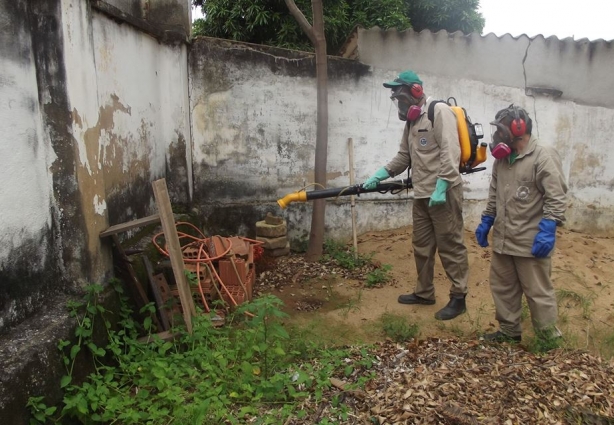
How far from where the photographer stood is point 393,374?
3377mm

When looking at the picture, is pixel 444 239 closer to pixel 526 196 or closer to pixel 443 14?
pixel 526 196

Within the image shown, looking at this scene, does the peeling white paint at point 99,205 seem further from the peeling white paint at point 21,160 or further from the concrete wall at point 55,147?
the peeling white paint at point 21,160

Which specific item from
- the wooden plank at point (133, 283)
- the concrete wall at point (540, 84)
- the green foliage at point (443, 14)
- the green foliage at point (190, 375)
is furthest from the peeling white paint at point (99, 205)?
the green foliage at point (443, 14)

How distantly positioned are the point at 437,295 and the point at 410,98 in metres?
2.15

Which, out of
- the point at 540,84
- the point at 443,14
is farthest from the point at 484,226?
the point at 443,14

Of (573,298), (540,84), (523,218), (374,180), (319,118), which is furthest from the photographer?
(540,84)

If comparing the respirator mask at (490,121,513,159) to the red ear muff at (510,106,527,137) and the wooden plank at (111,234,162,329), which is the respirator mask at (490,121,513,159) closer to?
the red ear muff at (510,106,527,137)

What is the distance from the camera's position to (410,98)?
4590 millimetres

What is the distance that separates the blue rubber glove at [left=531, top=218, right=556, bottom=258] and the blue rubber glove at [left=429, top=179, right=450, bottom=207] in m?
0.90

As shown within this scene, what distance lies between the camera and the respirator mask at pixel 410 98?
4.56 m

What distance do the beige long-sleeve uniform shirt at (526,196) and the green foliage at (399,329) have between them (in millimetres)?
1008

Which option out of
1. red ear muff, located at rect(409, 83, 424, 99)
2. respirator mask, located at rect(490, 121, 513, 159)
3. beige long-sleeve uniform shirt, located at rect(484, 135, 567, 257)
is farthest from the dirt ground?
red ear muff, located at rect(409, 83, 424, 99)

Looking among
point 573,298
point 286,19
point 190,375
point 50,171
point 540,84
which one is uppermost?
point 286,19

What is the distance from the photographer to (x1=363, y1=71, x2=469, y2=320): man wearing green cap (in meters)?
4.39
